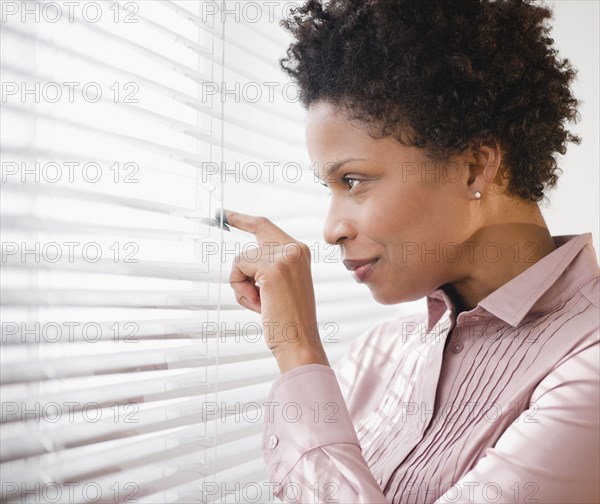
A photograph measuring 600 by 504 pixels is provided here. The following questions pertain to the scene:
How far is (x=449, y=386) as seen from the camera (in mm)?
1126

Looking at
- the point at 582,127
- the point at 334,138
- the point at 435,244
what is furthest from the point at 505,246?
the point at 582,127

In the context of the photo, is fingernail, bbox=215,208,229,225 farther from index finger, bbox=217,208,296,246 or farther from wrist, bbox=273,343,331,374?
wrist, bbox=273,343,331,374

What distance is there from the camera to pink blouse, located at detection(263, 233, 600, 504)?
2.96 ft

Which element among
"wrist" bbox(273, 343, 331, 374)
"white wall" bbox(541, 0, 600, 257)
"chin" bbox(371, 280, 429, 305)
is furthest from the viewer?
"white wall" bbox(541, 0, 600, 257)

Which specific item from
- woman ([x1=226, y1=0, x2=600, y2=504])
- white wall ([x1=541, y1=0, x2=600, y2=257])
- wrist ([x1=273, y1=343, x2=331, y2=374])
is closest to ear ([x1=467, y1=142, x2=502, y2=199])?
woman ([x1=226, y1=0, x2=600, y2=504])

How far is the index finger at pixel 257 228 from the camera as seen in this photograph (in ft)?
3.66

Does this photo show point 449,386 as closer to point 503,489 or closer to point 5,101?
point 503,489

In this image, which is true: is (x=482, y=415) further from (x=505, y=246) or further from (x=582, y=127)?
(x=582, y=127)

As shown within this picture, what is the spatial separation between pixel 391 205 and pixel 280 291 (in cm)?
22

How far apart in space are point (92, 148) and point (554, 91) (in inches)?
30.7

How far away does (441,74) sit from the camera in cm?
107

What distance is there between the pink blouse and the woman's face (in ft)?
0.40

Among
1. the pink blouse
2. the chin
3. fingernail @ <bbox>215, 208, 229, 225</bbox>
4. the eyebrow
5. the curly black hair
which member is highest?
the curly black hair

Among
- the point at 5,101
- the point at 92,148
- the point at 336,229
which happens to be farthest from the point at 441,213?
the point at 5,101
